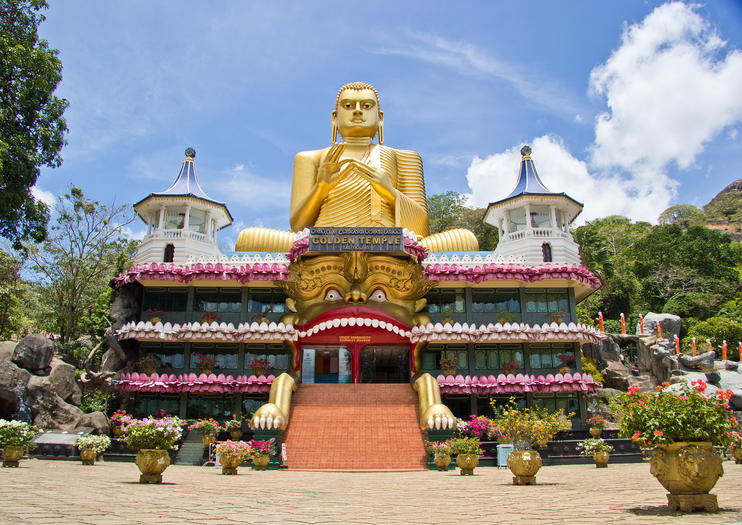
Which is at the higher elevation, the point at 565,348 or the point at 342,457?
the point at 565,348

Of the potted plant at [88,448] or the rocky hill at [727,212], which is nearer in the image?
the potted plant at [88,448]

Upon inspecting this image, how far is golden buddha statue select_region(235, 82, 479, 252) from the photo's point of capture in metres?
24.9

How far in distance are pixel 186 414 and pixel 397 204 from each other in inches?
489

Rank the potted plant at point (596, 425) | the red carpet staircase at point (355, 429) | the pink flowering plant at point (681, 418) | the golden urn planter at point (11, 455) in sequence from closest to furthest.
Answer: the pink flowering plant at point (681, 418) < the golden urn planter at point (11, 455) < the red carpet staircase at point (355, 429) < the potted plant at point (596, 425)

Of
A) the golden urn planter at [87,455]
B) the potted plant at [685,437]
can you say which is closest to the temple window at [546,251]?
the potted plant at [685,437]

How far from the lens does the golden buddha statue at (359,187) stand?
24.9 meters

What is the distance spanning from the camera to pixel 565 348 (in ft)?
81.4

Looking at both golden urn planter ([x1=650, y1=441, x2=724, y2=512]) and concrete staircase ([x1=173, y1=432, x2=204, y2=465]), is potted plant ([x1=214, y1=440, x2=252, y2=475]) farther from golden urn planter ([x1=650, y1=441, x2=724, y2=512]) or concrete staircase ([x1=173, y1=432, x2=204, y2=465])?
golden urn planter ([x1=650, y1=441, x2=724, y2=512])

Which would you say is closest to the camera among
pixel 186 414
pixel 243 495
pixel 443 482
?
pixel 243 495

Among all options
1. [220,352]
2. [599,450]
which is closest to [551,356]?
[599,450]

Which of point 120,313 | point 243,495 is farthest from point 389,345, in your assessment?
point 243,495

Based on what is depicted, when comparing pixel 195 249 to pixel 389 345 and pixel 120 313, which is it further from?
pixel 389 345

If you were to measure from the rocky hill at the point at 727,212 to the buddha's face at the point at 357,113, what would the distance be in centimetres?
6526

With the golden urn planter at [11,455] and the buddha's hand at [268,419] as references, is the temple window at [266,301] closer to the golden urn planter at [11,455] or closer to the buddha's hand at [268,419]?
the buddha's hand at [268,419]
